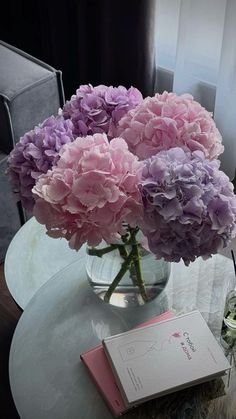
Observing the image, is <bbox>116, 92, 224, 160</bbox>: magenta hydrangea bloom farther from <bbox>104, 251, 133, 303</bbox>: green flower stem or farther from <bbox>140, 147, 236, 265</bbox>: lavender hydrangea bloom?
<bbox>104, 251, 133, 303</bbox>: green flower stem

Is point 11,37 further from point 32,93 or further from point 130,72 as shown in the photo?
point 32,93

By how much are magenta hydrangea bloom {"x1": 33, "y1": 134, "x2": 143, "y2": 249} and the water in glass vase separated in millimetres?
215

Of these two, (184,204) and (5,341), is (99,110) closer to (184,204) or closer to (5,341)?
(184,204)

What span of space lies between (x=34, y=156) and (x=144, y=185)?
0.58 ft

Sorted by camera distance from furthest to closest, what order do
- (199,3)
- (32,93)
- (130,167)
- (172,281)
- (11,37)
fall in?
1. (11,37)
2. (199,3)
3. (32,93)
4. (172,281)
5. (130,167)

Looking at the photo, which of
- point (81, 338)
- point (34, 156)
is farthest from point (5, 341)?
point (34, 156)

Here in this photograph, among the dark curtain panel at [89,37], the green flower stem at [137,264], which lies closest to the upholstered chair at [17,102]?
the dark curtain panel at [89,37]

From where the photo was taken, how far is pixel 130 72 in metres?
1.88

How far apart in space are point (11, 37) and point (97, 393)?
1.60 m

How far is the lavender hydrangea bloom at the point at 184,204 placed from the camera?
0.71m

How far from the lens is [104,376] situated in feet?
2.93

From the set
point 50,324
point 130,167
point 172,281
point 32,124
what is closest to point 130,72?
point 32,124

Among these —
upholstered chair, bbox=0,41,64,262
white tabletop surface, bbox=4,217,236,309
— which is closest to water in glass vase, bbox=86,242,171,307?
white tabletop surface, bbox=4,217,236,309

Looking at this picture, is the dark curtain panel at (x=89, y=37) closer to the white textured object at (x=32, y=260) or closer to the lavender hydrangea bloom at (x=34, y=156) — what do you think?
the white textured object at (x=32, y=260)
